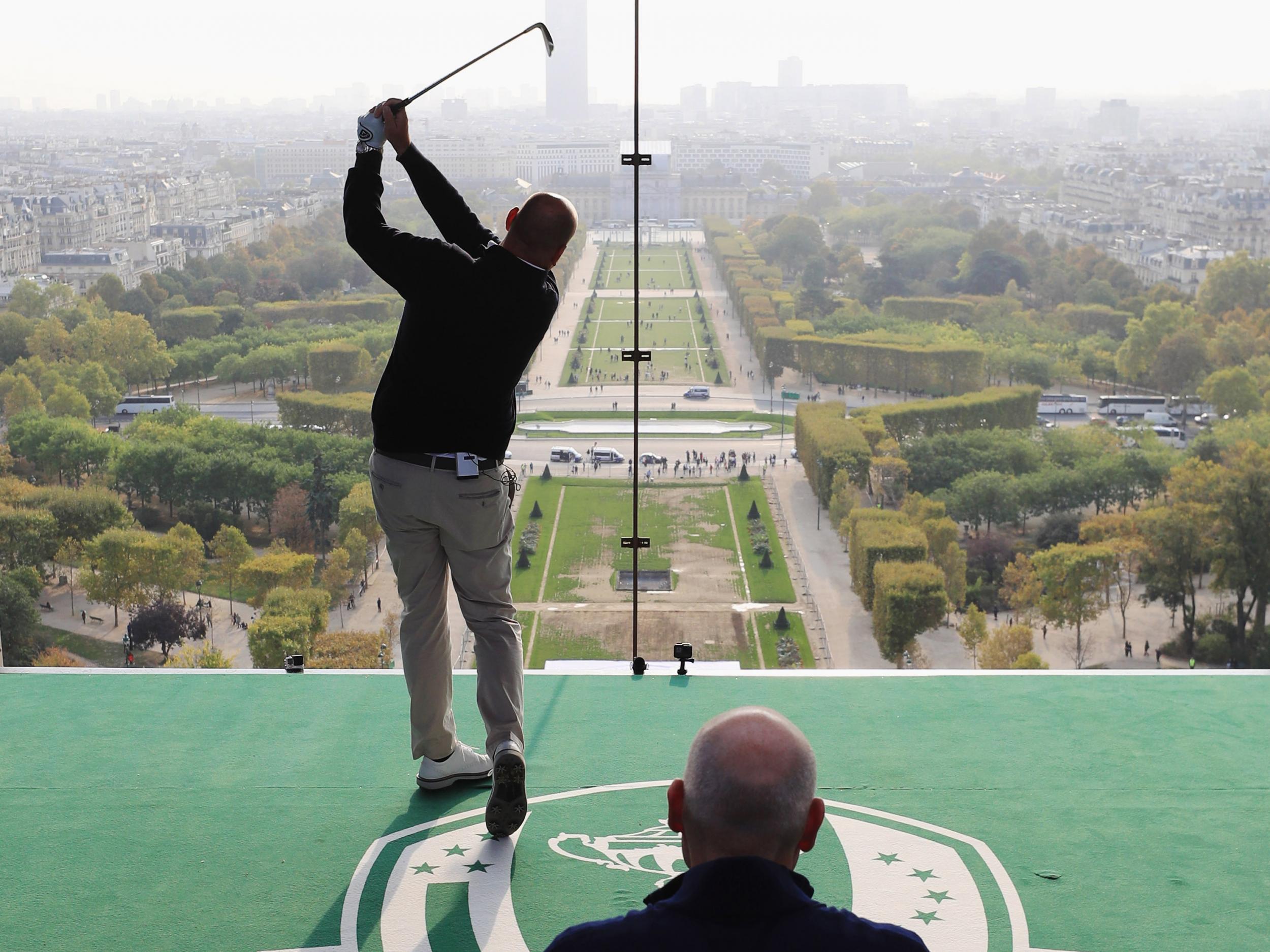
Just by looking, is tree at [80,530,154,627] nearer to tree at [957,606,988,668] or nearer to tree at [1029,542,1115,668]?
tree at [957,606,988,668]

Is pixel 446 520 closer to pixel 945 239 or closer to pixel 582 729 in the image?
pixel 582 729

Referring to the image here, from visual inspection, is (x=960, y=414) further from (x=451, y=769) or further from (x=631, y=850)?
(x=631, y=850)

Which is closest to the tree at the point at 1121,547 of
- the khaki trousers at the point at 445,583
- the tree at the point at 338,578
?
the tree at the point at 338,578

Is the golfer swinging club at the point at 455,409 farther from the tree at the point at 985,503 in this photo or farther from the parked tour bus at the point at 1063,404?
the parked tour bus at the point at 1063,404

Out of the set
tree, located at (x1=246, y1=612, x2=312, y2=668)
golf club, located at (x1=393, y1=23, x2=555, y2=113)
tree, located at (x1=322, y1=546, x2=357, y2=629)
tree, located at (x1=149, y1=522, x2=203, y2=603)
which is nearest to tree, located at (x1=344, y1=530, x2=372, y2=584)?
tree, located at (x1=322, y1=546, x2=357, y2=629)

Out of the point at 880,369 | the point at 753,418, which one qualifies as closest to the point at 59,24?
the point at 753,418

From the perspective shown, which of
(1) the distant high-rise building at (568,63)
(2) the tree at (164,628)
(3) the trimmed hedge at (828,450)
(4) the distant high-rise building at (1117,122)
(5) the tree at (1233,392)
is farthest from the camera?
(4) the distant high-rise building at (1117,122)
